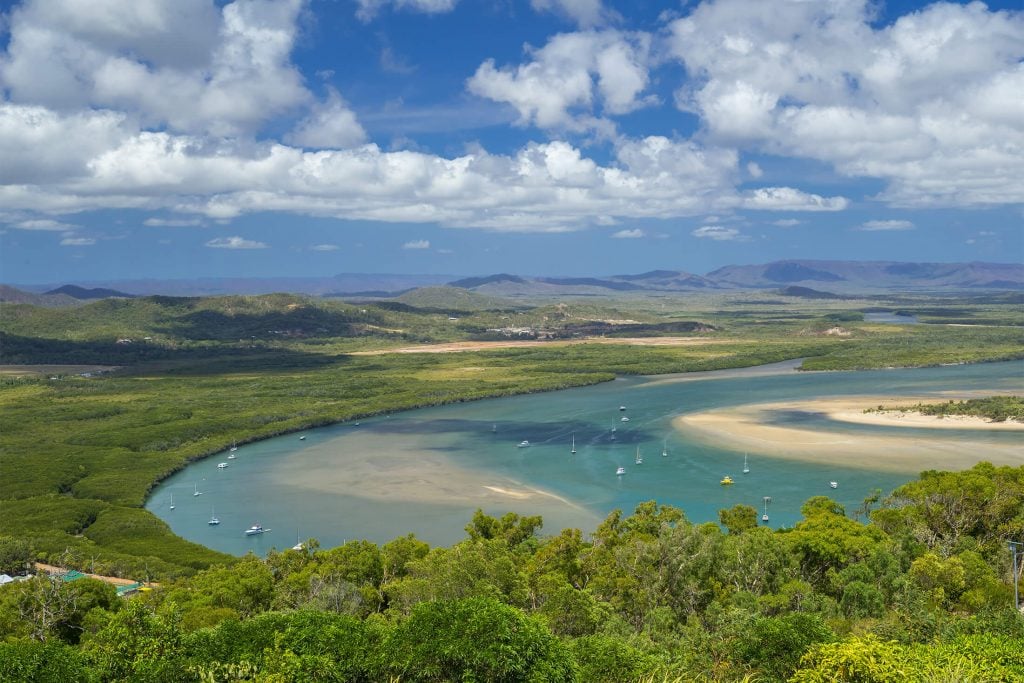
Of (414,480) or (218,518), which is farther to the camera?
(414,480)

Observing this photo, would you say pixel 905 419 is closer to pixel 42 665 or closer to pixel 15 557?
pixel 15 557

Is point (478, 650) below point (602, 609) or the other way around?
the other way around

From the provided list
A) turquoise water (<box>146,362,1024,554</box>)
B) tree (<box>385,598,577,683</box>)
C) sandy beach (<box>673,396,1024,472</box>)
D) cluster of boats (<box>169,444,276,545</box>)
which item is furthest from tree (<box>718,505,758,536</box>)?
cluster of boats (<box>169,444,276,545</box>)

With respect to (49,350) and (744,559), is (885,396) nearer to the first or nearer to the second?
(744,559)

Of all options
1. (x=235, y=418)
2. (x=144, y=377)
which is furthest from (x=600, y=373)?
(x=144, y=377)

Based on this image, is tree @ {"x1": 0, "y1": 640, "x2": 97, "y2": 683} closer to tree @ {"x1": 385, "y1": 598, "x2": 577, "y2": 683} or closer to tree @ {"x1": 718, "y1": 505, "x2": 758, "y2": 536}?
tree @ {"x1": 385, "y1": 598, "x2": 577, "y2": 683}

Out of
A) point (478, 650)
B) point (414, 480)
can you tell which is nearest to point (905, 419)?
point (414, 480)

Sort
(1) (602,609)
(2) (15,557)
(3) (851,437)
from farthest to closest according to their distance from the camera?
(3) (851,437), (2) (15,557), (1) (602,609)
